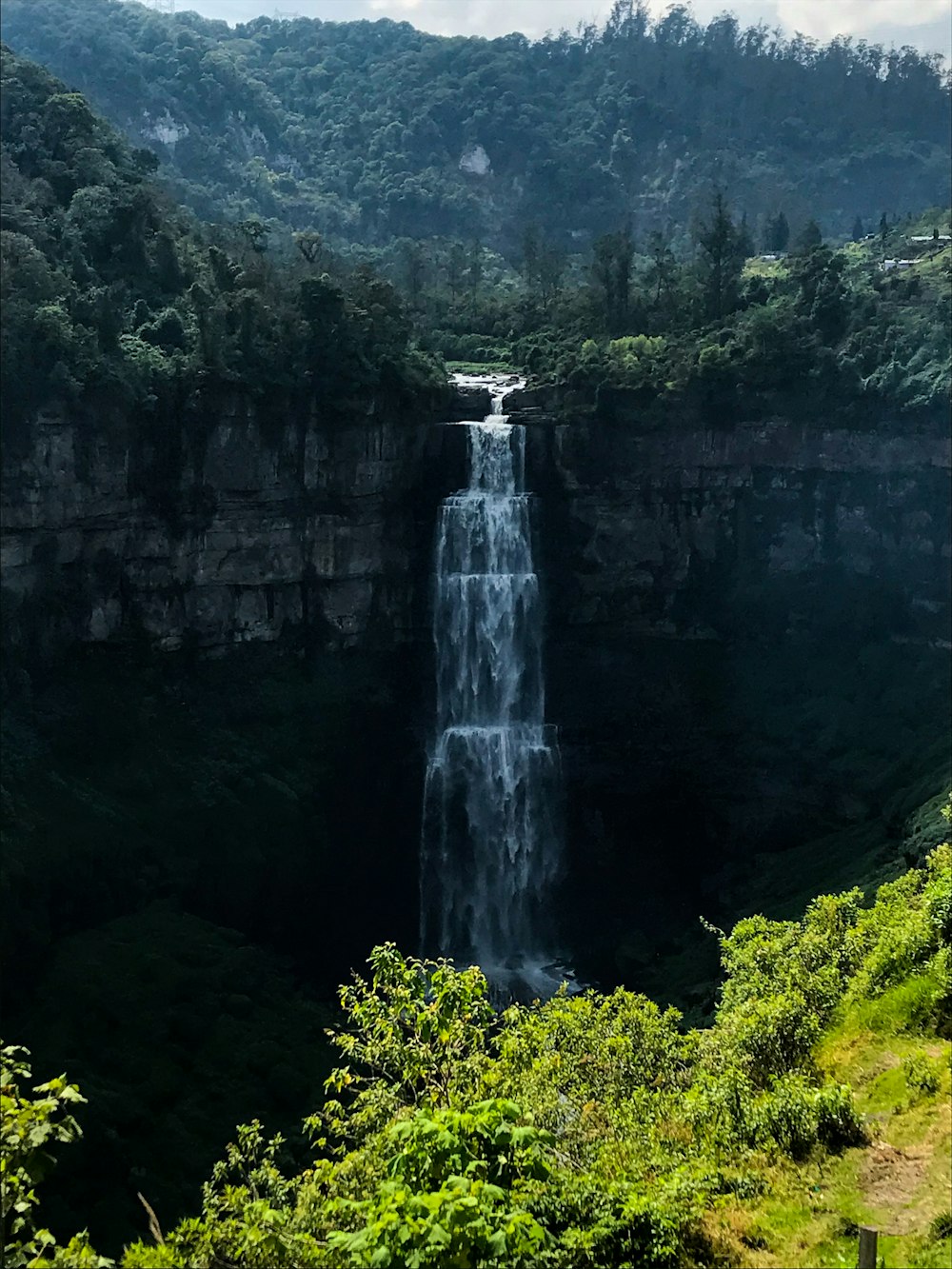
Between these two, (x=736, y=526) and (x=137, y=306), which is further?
(x=736, y=526)

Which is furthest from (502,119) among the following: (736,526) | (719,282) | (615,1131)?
(615,1131)

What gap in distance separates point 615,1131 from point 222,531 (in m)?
24.5

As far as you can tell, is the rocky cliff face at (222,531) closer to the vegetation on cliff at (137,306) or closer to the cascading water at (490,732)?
the vegetation on cliff at (137,306)

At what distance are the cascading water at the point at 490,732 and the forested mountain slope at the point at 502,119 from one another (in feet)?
114

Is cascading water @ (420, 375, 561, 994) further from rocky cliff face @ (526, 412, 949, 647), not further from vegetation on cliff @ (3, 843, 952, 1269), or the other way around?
vegetation on cliff @ (3, 843, 952, 1269)

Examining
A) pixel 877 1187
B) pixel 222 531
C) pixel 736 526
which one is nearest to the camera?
pixel 877 1187

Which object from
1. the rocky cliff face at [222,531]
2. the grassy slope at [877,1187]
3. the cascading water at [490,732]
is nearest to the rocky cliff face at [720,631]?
the cascading water at [490,732]

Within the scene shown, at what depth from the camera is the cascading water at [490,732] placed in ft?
114

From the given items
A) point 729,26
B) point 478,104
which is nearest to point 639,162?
point 478,104

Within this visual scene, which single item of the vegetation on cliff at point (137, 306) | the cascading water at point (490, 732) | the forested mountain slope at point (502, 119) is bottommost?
the cascading water at point (490, 732)

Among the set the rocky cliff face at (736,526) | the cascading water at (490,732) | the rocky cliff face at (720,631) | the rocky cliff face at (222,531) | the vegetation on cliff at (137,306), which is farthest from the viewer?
the rocky cliff face at (736,526)

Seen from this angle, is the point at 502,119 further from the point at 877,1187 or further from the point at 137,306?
the point at 877,1187

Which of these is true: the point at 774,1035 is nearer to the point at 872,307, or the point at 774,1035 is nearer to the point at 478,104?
the point at 872,307

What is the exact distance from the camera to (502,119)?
8706 cm
